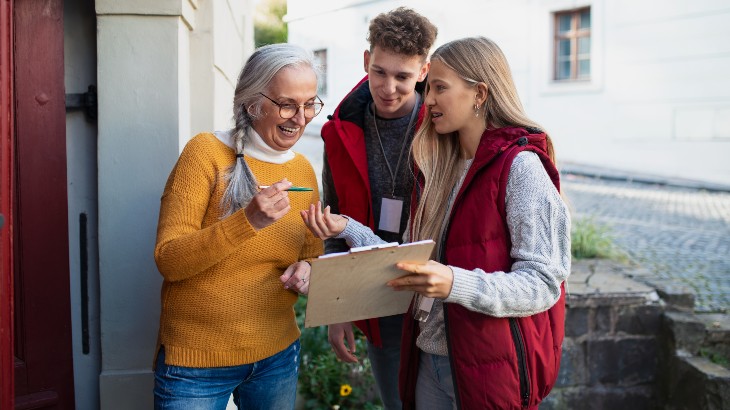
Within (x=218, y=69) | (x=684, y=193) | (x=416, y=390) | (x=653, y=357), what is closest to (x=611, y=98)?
(x=684, y=193)

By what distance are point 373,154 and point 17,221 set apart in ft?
4.43

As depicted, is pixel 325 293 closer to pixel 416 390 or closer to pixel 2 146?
pixel 416 390

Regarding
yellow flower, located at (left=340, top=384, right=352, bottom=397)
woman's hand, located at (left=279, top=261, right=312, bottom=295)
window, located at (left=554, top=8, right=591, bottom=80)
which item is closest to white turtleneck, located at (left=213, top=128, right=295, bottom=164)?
woman's hand, located at (left=279, top=261, right=312, bottom=295)

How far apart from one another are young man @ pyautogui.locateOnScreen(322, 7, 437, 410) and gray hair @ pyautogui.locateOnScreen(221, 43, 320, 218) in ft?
1.65

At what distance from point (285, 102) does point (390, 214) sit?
2.39 feet

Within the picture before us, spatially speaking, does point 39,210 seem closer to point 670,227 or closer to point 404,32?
point 404,32

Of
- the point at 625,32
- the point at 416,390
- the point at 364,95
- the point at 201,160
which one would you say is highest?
the point at 625,32

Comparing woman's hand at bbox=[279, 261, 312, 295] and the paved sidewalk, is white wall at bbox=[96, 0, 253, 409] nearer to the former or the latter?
woman's hand at bbox=[279, 261, 312, 295]

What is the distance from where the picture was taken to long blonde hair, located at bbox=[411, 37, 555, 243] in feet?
6.82

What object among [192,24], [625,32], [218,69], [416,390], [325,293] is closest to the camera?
[325,293]

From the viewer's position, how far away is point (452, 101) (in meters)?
2.10

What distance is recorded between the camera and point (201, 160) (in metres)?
2.12

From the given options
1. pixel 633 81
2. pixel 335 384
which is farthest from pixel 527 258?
pixel 633 81

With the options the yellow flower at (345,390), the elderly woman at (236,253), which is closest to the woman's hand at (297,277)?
the elderly woman at (236,253)
